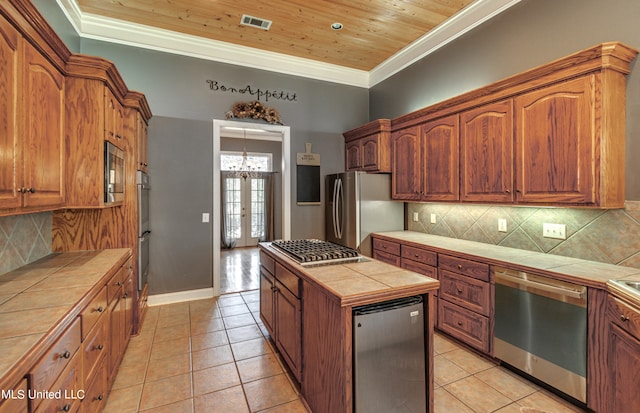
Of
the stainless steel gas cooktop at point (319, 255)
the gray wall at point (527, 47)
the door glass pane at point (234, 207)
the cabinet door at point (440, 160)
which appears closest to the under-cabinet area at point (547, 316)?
the cabinet door at point (440, 160)

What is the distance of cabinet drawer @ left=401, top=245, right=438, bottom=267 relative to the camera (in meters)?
2.92

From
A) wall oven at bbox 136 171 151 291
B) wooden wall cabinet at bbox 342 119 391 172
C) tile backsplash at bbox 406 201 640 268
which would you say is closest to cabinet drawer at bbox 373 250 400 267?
tile backsplash at bbox 406 201 640 268

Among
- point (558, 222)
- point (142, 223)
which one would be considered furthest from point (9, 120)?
point (558, 222)

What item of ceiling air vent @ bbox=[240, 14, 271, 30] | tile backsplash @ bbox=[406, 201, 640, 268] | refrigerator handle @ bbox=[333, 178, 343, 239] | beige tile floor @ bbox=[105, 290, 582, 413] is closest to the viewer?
beige tile floor @ bbox=[105, 290, 582, 413]

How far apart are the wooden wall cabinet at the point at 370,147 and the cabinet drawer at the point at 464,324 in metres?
1.97

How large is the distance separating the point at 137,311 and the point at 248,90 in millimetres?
3084

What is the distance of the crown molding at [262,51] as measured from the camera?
3.15m

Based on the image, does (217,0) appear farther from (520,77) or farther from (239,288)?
(239,288)

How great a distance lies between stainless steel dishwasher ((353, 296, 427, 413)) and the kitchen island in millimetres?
42

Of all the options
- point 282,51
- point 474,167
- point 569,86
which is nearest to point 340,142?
point 282,51

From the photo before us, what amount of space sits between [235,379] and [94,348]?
101cm

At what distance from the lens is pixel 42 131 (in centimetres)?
175

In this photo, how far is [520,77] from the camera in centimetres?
241

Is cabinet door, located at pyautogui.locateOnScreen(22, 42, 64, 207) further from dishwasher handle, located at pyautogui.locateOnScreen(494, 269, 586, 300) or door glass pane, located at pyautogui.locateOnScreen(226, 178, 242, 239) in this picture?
door glass pane, located at pyautogui.locateOnScreen(226, 178, 242, 239)
